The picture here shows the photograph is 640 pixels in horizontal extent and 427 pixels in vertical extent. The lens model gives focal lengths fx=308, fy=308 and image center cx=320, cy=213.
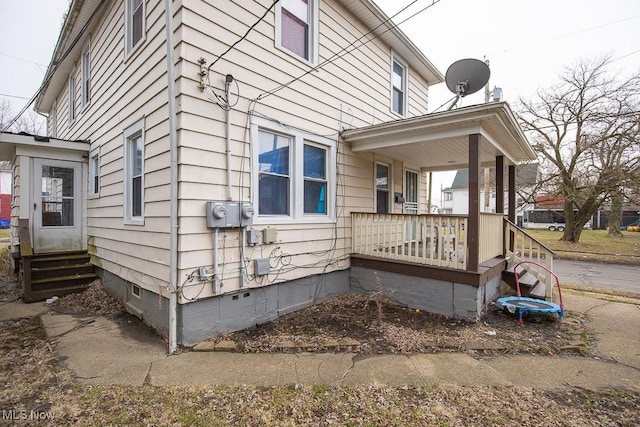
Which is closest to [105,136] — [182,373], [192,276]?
[192,276]

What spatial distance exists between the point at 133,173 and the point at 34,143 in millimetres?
2855

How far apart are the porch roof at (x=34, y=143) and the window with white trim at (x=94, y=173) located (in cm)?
28

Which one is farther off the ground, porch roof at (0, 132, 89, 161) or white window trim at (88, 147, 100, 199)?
porch roof at (0, 132, 89, 161)

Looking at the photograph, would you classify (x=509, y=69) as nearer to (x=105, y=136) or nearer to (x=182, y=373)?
(x=105, y=136)

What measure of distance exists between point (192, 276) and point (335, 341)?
199 cm

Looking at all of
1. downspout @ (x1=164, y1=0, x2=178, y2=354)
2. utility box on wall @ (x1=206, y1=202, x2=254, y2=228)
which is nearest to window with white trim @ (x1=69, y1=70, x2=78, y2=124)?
downspout @ (x1=164, y1=0, x2=178, y2=354)

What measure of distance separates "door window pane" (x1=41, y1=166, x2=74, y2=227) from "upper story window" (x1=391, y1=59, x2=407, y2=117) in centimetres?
786

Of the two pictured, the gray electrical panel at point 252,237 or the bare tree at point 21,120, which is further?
the bare tree at point 21,120

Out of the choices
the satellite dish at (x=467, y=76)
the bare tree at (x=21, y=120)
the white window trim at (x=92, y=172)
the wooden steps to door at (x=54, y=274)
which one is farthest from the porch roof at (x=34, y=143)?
the bare tree at (x=21, y=120)

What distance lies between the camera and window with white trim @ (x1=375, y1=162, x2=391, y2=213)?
24.2ft

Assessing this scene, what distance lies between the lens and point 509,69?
1365 centimetres

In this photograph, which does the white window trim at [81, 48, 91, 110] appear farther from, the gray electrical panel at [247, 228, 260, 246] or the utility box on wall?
the gray electrical panel at [247, 228, 260, 246]

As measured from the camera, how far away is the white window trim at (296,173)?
4535 millimetres

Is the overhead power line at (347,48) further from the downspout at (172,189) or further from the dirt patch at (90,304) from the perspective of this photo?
the dirt patch at (90,304)
